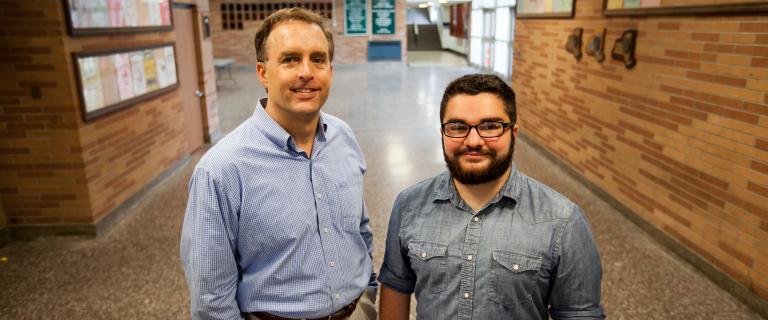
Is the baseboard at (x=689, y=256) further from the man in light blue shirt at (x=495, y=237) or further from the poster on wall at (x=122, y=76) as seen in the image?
the poster on wall at (x=122, y=76)

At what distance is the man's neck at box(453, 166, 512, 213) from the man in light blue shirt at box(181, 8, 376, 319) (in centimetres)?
41

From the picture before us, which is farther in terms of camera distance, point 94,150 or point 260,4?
point 260,4

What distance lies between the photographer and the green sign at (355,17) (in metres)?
17.7

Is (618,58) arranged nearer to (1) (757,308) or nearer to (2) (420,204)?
(1) (757,308)

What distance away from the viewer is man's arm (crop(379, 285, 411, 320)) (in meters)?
1.58

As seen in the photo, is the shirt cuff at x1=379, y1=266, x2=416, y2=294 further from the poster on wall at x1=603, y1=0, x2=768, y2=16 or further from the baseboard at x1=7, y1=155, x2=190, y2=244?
the baseboard at x1=7, y1=155, x2=190, y2=244

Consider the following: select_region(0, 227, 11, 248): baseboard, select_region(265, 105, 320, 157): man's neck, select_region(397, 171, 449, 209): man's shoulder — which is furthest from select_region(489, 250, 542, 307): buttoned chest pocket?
select_region(0, 227, 11, 248): baseboard

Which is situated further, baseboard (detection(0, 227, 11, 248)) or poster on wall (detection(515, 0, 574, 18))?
poster on wall (detection(515, 0, 574, 18))

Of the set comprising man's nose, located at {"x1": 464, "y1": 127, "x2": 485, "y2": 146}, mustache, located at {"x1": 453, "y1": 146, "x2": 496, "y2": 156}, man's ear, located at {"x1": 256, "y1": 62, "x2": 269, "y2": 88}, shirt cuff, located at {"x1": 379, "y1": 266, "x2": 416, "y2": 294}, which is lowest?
shirt cuff, located at {"x1": 379, "y1": 266, "x2": 416, "y2": 294}

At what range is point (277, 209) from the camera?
149 cm

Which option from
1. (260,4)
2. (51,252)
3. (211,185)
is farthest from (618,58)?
(260,4)

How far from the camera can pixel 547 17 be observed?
6266 millimetres

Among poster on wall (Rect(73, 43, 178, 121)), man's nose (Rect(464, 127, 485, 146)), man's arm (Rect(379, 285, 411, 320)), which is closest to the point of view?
man's nose (Rect(464, 127, 485, 146))

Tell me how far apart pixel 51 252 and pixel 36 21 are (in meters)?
1.63
